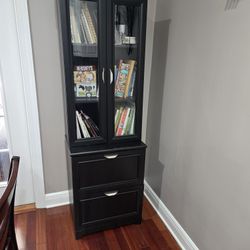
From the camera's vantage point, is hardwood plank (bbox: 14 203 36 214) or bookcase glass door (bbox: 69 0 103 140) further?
hardwood plank (bbox: 14 203 36 214)

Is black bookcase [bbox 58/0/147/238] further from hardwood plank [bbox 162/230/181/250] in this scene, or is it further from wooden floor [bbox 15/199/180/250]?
hardwood plank [bbox 162/230/181/250]

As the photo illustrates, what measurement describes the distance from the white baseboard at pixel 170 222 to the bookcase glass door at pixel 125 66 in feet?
2.54

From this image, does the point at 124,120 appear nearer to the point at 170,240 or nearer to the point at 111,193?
the point at 111,193

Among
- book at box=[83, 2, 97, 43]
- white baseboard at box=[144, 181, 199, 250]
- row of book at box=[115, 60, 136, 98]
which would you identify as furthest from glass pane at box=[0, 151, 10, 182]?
white baseboard at box=[144, 181, 199, 250]

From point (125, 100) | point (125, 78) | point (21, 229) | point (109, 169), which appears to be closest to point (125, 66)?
Result: point (125, 78)

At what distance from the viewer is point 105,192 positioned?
1.78 meters

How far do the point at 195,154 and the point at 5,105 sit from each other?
4.96 feet

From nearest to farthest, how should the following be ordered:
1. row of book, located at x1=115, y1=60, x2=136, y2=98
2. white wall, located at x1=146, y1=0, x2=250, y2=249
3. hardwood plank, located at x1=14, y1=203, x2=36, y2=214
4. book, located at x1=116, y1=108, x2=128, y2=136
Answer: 1. white wall, located at x1=146, y1=0, x2=250, y2=249
2. row of book, located at x1=115, y1=60, x2=136, y2=98
3. book, located at x1=116, y1=108, x2=128, y2=136
4. hardwood plank, located at x1=14, y1=203, x2=36, y2=214

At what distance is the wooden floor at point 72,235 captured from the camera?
5.82ft

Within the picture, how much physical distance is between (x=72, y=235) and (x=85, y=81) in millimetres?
1251

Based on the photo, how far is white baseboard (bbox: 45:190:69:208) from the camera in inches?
84.8

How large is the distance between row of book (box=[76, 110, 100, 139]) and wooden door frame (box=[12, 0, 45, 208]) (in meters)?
0.42

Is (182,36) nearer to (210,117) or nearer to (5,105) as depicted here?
(210,117)

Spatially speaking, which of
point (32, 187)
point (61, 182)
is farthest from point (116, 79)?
point (32, 187)
